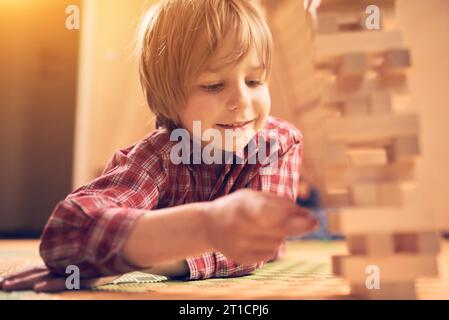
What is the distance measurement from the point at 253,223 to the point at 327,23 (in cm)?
25

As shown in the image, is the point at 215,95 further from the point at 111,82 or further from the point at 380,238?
the point at 111,82

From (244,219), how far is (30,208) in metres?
2.14

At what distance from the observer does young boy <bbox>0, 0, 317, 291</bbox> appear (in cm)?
50

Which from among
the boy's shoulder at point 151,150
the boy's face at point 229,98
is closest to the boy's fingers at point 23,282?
the boy's shoulder at point 151,150

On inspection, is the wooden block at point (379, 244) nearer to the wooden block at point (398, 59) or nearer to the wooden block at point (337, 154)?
the wooden block at point (337, 154)

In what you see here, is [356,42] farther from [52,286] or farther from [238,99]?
[52,286]

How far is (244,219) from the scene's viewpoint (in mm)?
479

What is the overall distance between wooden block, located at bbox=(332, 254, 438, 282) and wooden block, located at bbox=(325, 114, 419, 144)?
0.45 ft

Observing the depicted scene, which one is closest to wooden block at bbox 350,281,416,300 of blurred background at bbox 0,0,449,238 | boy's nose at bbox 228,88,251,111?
boy's nose at bbox 228,88,251,111

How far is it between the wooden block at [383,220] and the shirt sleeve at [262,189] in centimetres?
36

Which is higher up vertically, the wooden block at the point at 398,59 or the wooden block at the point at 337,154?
the wooden block at the point at 398,59

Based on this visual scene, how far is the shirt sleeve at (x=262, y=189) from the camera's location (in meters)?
0.81

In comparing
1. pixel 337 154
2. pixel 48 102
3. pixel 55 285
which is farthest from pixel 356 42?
pixel 48 102

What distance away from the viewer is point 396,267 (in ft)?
1.69
